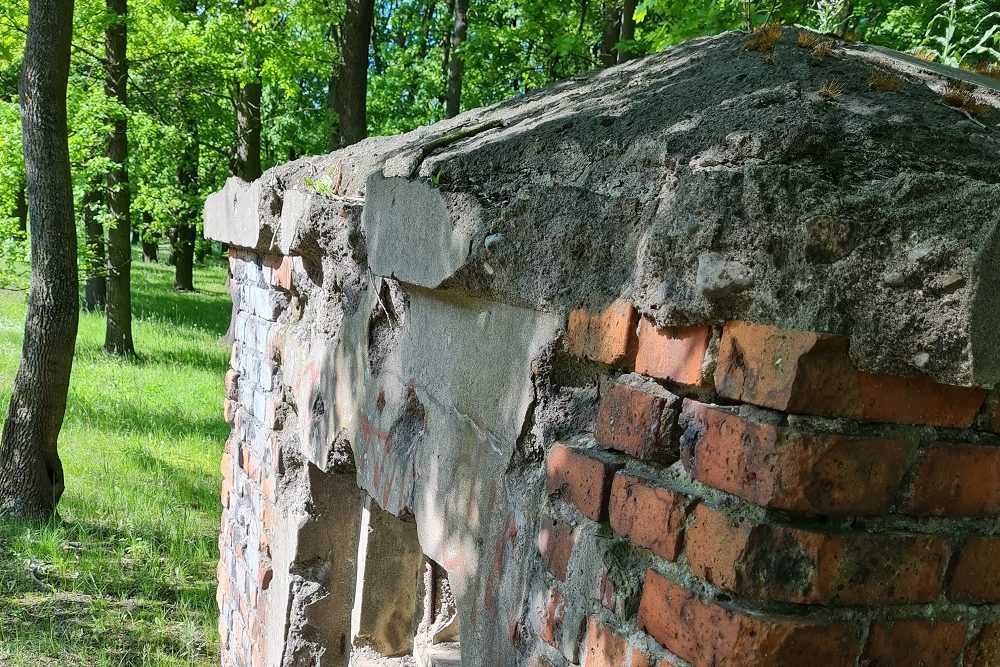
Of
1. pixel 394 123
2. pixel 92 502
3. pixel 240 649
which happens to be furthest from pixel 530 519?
pixel 394 123

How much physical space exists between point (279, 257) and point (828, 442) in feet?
8.02

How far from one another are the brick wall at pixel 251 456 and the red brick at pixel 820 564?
7.13ft

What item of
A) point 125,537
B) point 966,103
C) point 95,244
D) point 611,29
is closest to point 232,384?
point 125,537

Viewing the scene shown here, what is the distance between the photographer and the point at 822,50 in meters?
1.78

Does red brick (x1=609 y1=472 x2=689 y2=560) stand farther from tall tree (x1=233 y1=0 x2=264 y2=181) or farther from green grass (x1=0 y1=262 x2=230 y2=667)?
tall tree (x1=233 y1=0 x2=264 y2=181)

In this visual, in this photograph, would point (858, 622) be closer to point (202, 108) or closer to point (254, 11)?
point (254, 11)

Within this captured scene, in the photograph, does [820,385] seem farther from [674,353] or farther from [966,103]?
[966,103]

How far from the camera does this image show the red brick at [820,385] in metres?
1.04

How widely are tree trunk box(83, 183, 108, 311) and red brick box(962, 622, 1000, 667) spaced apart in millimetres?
10578

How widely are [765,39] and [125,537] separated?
5.20 meters

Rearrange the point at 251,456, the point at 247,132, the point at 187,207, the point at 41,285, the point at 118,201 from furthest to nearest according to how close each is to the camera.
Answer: the point at 187,207 < the point at 247,132 < the point at 118,201 < the point at 41,285 < the point at 251,456

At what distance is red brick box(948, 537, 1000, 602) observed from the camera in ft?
3.71

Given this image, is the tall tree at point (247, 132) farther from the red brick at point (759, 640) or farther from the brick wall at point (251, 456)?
the red brick at point (759, 640)

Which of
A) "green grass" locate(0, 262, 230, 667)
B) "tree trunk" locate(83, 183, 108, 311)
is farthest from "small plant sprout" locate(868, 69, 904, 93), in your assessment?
"tree trunk" locate(83, 183, 108, 311)
